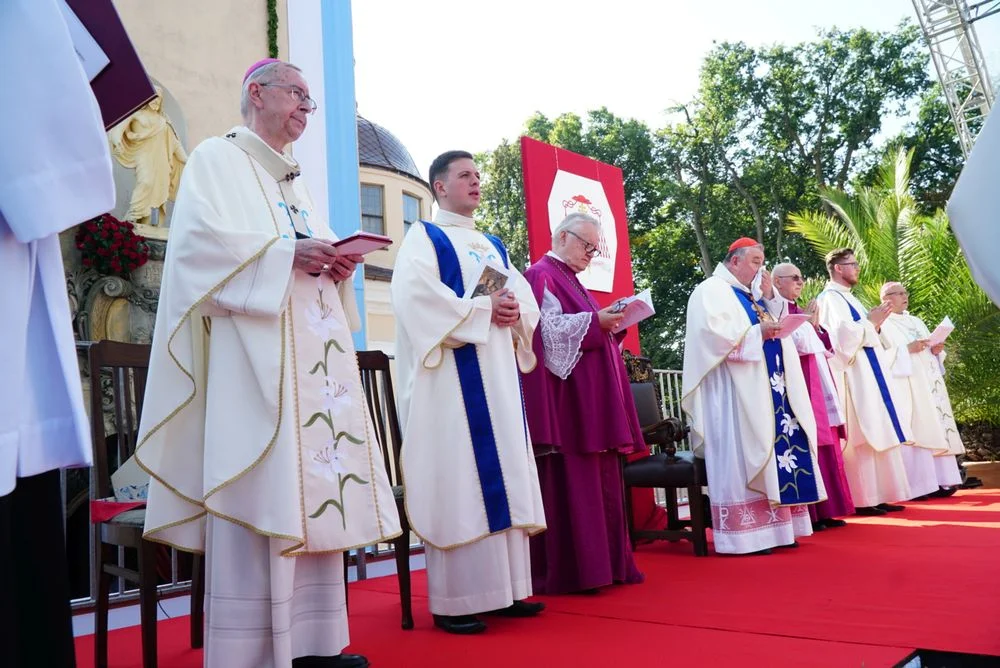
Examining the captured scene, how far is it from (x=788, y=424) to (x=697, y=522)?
0.90 m

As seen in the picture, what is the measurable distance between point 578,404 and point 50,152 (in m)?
3.04

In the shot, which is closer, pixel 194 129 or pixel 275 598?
pixel 275 598

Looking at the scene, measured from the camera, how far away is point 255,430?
2.51 metres

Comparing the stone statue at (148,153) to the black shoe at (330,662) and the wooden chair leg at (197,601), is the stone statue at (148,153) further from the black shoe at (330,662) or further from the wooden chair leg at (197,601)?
the black shoe at (330,662)

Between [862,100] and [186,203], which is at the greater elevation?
[862,100]

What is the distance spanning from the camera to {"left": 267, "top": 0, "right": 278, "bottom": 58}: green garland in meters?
6.99

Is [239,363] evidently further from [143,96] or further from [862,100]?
[862,100]

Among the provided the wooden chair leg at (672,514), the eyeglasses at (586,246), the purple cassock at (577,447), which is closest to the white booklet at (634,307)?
the purple cassock at (577,447)

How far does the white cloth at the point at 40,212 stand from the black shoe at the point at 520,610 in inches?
92.0

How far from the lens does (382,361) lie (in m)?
3.90

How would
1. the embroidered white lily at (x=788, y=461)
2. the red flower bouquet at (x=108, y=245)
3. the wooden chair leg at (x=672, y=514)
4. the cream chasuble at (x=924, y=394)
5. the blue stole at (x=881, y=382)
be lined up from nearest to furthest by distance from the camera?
1. the embroidered white lily at (x=788, y=461)
2. the wooden chair leg at (x=672, y=514)
3. the red flower bouquet at (x=108, y=245)
4. the blue stole at (x=881, y=382)
5. the cream chasuble at (x=924, y=394)

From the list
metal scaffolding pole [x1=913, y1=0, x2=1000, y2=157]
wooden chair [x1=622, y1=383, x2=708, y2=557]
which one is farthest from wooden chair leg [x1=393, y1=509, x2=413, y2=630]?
metal scaffolding pole [x1=913, y1=0, x2=1000, y2=157]

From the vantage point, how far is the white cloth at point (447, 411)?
11.2ft

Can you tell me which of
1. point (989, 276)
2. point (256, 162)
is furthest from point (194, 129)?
point (989, 276)
